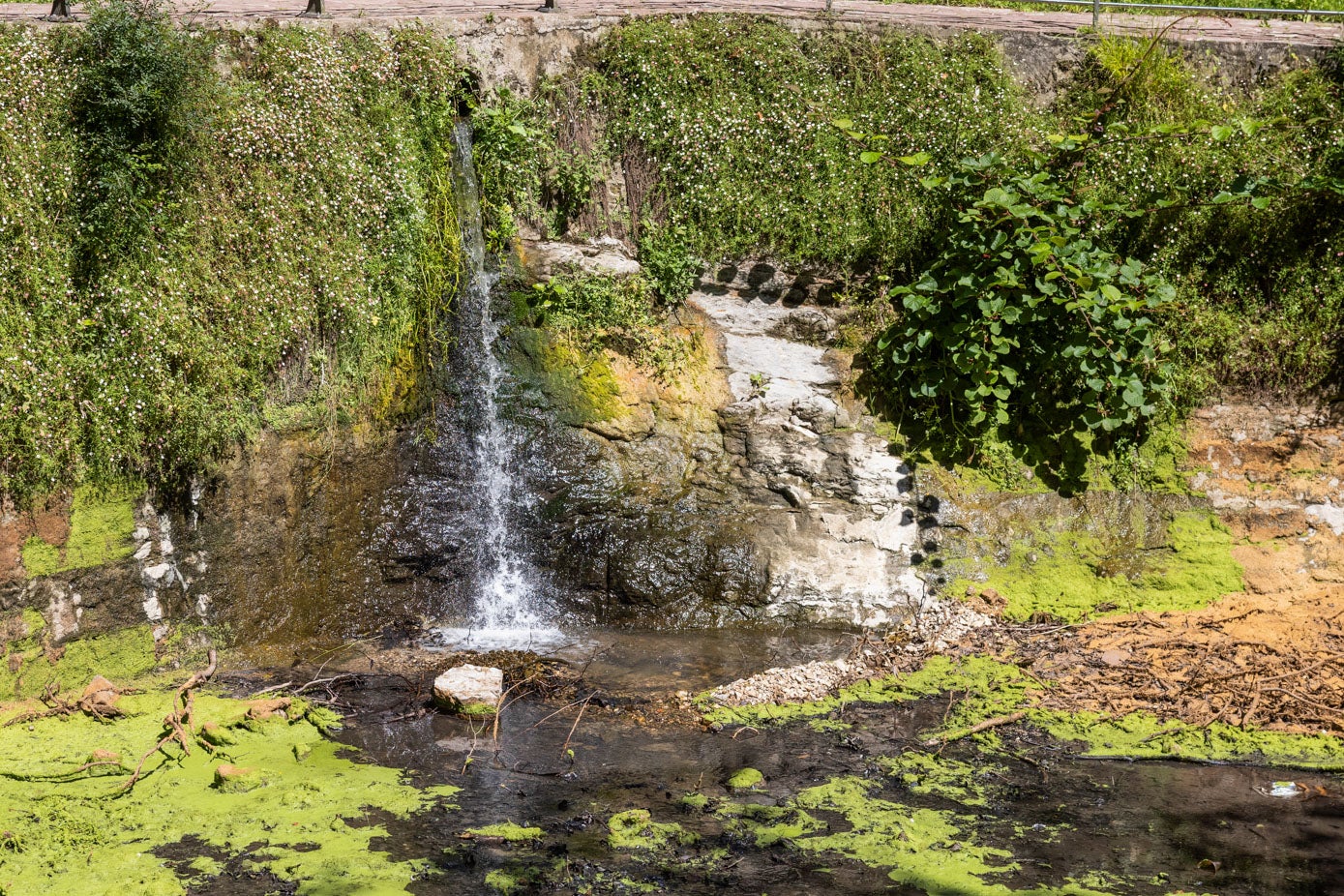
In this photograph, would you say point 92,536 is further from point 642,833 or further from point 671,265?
point 671,265

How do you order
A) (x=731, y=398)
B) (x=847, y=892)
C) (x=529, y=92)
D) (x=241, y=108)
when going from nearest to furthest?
(x=847, y=892) < (x=241, y=108) < (x=731, y=398) < (x=529, y=92)

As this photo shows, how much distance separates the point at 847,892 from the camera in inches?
183

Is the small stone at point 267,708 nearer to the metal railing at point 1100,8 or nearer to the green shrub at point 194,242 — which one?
the green shrub at point 194,242

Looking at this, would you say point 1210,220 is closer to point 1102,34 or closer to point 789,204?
point 1102,34

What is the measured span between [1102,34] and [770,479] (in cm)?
521

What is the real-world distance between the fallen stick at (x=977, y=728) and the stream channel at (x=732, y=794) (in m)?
0.07

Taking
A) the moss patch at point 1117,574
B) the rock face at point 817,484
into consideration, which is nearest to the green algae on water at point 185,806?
the rock face at point 817,484

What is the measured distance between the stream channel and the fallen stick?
0.07 metres

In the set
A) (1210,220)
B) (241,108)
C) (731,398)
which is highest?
(241,108)

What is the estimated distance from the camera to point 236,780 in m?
5.56

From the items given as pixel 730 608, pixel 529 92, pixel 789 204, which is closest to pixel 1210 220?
pixel 789 204

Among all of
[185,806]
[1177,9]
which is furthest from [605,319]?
[1177,9]

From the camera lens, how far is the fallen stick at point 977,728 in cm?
619

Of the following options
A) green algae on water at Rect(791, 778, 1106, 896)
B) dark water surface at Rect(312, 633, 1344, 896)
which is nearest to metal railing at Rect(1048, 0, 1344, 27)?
dark water surface at Rect(312, 633, 1344, 896)
